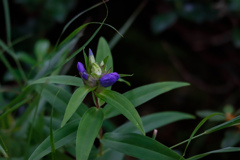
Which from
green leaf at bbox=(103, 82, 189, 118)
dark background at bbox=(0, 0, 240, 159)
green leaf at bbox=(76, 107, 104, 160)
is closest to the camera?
green leaf at bbox=(76, 107, 104, 160)

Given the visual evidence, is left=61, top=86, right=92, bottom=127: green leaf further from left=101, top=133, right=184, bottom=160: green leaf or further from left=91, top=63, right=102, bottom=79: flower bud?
left=101, top=133, right=184, bottom=160: green leaf

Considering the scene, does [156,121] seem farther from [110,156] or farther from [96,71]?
[96,71]

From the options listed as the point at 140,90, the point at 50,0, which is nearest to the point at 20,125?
the point at 140,90

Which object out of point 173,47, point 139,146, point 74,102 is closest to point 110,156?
point 139,146

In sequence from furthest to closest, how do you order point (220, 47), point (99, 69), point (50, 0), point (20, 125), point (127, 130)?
point (220, 47) → point (50, 0) → point (20, 125) → point (127, 130) → point (99, 69)

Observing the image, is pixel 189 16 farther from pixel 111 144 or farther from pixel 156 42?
pixel 111 144

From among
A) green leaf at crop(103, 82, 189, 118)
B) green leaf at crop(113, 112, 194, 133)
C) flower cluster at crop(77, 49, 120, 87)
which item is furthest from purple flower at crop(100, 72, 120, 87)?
green leaf at crop(113, 112, 194, 133)
